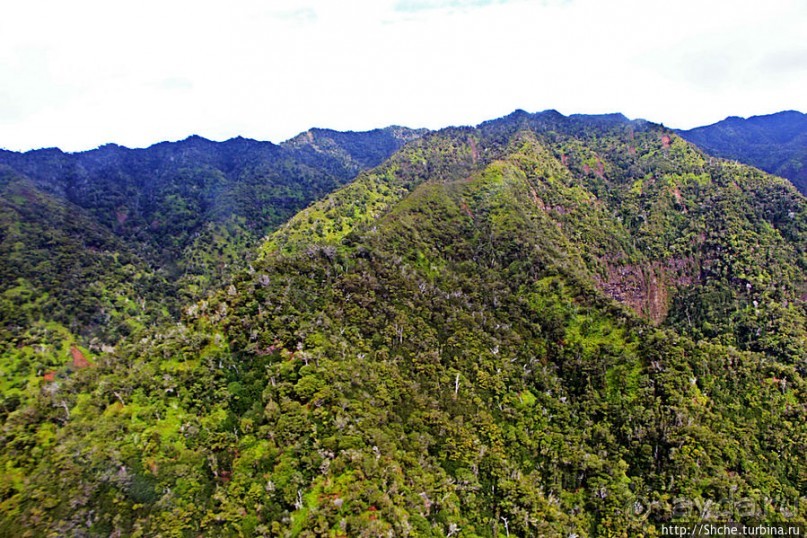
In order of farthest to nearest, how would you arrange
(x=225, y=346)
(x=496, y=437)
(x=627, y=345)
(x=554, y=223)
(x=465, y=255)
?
(x=554, y=223) < (x=465, y=255) < (x=627, y=345) < (x=496, y=437) < (x=225, y=346)

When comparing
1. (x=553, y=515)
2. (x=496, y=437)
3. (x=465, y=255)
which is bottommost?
(x=553, y=515)

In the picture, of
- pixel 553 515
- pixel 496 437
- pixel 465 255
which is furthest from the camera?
pixel 465 255

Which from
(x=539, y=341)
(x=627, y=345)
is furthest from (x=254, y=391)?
(x=627, y=345)

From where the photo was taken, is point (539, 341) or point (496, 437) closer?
point (496, 437)

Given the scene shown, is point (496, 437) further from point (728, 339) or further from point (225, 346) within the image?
point (728, 339)

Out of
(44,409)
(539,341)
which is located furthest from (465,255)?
(44,409)

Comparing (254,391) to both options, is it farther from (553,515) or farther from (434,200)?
(434,200)

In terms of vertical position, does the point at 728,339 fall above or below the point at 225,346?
below
